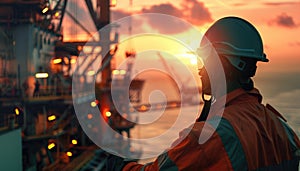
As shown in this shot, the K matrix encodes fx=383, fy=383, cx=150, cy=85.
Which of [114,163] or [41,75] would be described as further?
[41,75]

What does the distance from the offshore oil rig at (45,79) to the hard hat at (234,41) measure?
19.0 metres

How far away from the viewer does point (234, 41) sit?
2.69 meters

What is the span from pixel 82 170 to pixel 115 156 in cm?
2106

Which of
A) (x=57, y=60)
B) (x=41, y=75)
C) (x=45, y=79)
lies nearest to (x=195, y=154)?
(x=41, y=75)

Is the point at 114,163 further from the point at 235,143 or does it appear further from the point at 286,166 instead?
the point at 286,166

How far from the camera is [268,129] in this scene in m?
2.59

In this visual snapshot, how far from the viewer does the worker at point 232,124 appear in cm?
219

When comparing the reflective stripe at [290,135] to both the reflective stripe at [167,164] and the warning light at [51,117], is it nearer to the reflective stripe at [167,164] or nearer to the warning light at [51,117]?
the reflective stripe at [167,164]

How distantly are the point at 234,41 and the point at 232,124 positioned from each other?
68 centimetres

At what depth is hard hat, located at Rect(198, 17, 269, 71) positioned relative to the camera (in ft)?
8.75

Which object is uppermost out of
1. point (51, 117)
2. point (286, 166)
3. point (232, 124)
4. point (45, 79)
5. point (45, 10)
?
point (45, 10)

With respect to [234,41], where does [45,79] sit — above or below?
below

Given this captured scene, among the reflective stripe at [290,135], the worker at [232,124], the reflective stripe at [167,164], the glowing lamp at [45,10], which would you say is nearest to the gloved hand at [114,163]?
the worker at [232,124]

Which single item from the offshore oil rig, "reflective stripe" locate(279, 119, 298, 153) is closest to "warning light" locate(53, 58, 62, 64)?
the offshore oil rig
